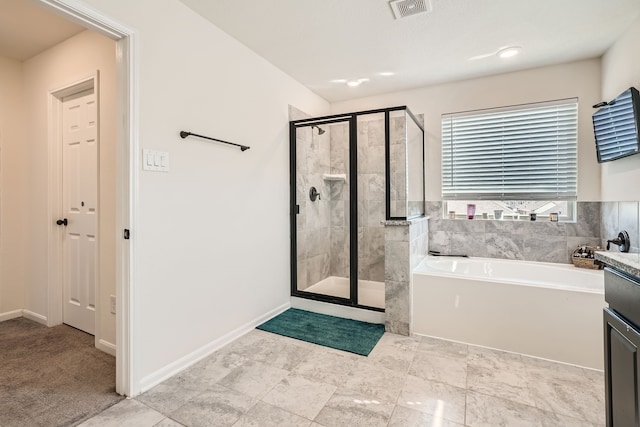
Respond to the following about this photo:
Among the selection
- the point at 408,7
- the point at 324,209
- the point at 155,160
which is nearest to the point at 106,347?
the point at 155,160

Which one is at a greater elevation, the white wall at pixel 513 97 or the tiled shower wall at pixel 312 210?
the white wall at pixel 513 97

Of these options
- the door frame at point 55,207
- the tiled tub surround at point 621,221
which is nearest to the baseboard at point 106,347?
the door frame at point 55,207

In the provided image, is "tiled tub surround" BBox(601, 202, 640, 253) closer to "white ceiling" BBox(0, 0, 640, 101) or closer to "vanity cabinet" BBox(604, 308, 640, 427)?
"white ceiling" BBox(0, 0, 640, 101)

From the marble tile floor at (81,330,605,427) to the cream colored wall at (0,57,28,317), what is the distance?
Answer: 7.39ft

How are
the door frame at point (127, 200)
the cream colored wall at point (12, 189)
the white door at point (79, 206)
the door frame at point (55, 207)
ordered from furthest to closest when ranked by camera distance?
the cream colored wall at point (12, 189)
the door frame at point (55, 207)
the white door at point (79, 206)
the door frame at point (127, 200)

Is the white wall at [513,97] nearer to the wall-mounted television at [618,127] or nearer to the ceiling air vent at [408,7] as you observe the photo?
the wall-mounted television at [618,127]

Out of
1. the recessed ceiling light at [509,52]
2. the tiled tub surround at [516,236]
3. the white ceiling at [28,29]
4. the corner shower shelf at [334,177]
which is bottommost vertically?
the tiled tub surround at [516,236]

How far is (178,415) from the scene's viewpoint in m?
1.59

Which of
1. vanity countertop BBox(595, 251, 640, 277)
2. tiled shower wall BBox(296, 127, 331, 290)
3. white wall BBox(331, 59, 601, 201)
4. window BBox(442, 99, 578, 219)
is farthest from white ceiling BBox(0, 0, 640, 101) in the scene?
vanity countertop BBox(595, 251, 640, 277)

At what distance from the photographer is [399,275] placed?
2.62 meters

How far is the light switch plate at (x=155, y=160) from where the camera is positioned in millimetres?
1805

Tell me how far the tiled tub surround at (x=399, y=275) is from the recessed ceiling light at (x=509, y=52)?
Answer: 163 cm

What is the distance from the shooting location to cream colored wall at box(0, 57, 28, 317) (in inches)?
112

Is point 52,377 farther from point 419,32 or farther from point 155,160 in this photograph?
point 419,32
